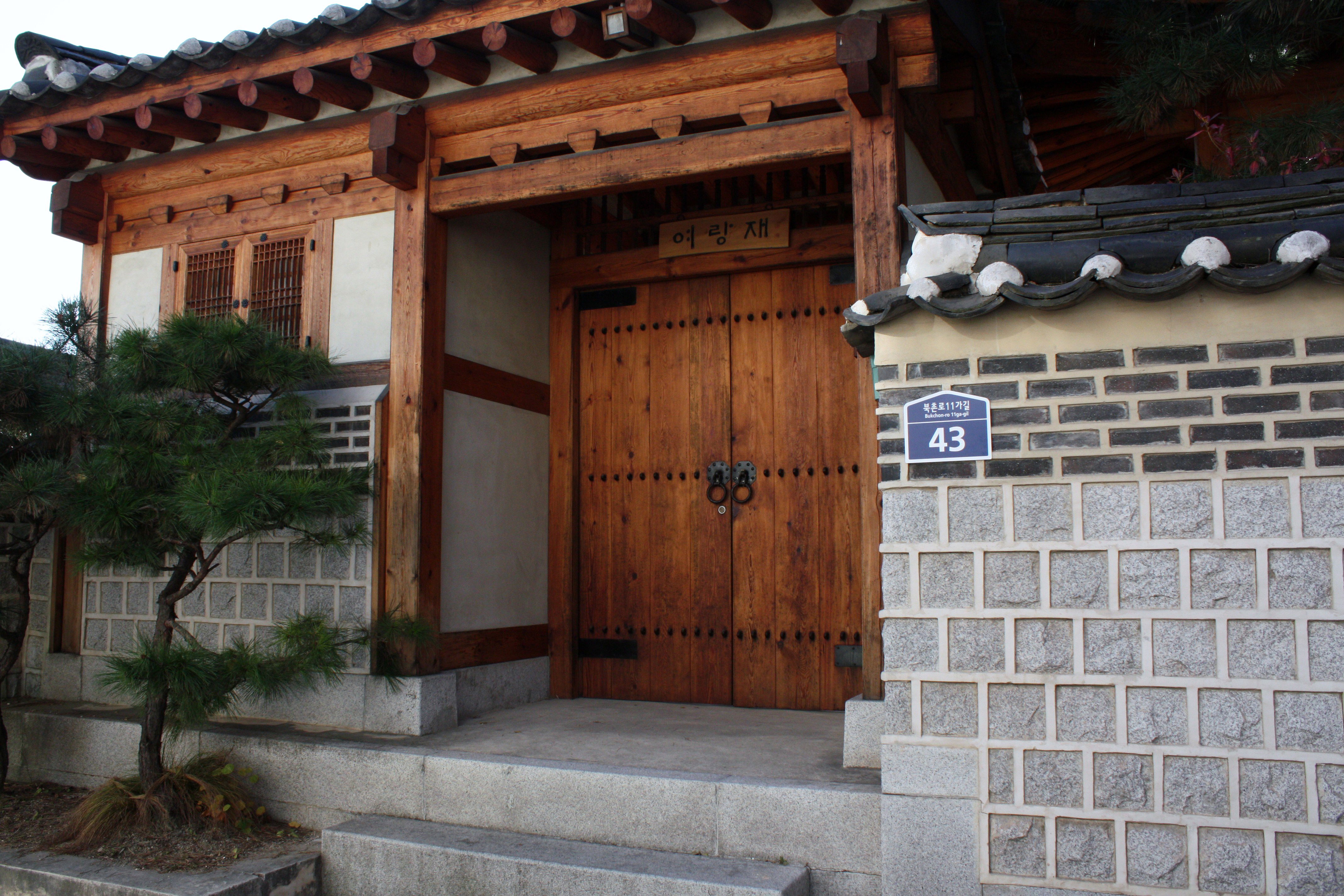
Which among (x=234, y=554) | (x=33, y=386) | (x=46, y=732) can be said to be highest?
(x=33, y=386)

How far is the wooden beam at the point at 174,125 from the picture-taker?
5762 millimetres

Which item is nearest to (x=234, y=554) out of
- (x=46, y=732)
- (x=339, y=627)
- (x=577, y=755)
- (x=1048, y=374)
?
(x=339, y=627)

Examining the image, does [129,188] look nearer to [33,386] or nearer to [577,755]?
[33,386]

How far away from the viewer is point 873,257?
14.7 feet

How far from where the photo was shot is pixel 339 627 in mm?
5180

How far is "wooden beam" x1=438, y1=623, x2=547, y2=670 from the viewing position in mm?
5496

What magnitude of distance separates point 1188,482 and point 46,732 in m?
5.97

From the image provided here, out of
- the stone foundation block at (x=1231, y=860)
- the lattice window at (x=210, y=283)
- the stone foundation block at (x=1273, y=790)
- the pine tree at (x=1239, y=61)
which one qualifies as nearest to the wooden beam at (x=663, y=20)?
the pine tree at (x=1239, y=61)

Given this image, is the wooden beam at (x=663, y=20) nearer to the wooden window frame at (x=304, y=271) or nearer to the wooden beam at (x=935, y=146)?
the wooden beam at (x=935, y=146)

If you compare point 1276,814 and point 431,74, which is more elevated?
point 431,74

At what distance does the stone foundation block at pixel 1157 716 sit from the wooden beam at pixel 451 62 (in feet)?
14.3

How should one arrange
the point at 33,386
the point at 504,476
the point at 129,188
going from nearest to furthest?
the point at 33,386, the point at 504,476, the point at 129,188

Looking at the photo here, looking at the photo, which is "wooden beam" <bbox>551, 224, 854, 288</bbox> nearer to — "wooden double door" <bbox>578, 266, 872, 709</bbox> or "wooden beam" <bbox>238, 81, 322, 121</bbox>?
"wooden double door" <bbox>578, 266, 872, 709</bbox>

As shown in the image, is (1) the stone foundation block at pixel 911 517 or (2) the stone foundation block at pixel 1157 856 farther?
(1) the stone foundation block at pixel 911 517
